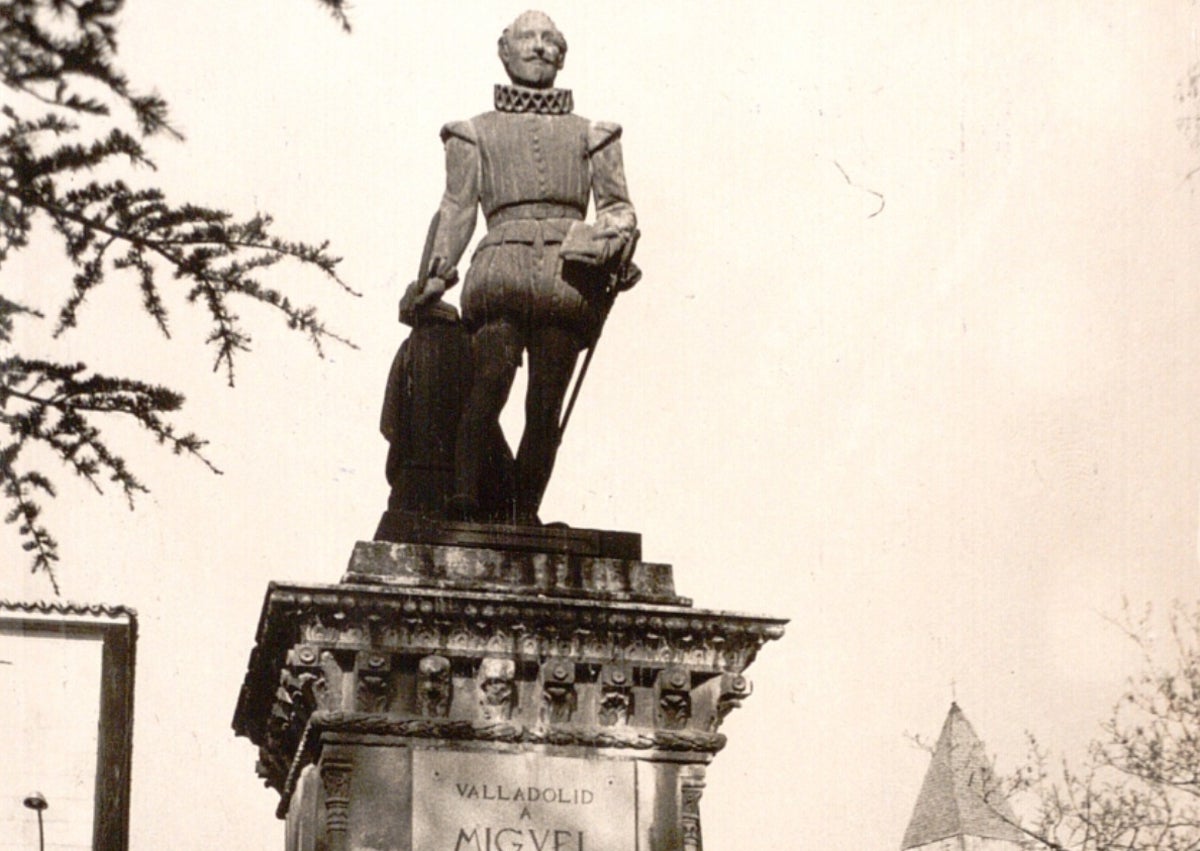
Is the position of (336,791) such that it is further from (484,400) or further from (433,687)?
(484,400)

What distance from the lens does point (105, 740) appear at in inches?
1316

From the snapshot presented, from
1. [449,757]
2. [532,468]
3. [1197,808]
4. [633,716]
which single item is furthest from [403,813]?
[1197,808]

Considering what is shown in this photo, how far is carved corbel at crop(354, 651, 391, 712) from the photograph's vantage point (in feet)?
45.5

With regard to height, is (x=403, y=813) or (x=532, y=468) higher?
(x=532, y=468)

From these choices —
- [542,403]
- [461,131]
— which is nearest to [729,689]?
[542,403]

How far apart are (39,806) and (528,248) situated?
19881 mm

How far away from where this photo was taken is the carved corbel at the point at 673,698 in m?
14.3

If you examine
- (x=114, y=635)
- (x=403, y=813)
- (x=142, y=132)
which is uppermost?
(x=114, y=635)

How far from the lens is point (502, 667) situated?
14.0 m

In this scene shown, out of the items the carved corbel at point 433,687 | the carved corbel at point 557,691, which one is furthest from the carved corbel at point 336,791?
the carved corbel at point 557,691

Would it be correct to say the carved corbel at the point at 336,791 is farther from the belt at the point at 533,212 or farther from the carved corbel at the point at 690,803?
the belt at the point at 533,212

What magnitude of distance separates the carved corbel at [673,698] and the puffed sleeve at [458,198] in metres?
2.72

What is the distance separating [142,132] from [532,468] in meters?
5.61

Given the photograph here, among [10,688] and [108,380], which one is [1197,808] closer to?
[10,688]
